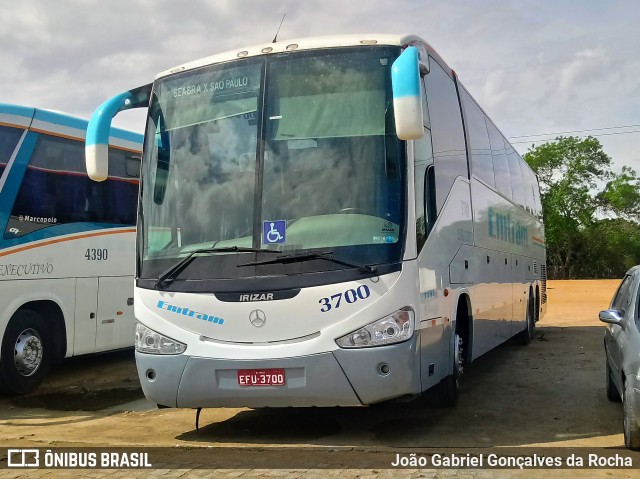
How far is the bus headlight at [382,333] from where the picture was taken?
6266 mm

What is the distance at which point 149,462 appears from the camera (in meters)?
6.06

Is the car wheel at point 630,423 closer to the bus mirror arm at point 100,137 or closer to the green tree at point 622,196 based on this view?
the bus mirror arm at point 100,137

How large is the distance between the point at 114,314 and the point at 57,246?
1.67 meters

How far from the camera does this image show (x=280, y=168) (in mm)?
6730

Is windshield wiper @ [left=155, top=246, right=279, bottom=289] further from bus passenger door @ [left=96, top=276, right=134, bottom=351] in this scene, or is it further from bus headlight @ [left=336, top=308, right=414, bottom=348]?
bus passenger door @ [left=96, top=276, right=134, bottom=351]

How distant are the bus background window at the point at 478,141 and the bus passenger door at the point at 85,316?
231 inches

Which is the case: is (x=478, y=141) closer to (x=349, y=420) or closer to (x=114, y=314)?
(x=349, y=420)

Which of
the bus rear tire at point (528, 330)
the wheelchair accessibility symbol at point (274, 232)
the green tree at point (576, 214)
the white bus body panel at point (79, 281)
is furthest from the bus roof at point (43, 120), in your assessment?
the green tree at point (576, 214)

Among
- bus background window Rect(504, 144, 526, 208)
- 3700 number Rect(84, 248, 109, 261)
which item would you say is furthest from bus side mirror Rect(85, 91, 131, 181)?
bus background window Rect(504, 144, 526, 208)

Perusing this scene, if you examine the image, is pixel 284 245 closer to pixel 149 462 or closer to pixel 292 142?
pixel 292 142

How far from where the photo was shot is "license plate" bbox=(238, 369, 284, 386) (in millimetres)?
6305

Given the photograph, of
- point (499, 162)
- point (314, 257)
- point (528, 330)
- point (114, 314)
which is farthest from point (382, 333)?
point (528, 330)

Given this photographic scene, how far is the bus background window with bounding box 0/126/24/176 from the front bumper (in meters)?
4.57

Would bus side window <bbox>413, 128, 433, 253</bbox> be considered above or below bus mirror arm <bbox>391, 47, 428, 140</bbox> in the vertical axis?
below
